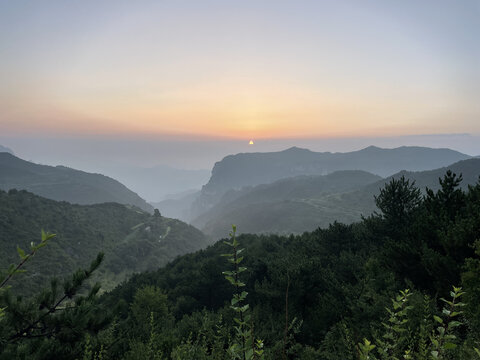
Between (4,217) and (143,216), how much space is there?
60.2m

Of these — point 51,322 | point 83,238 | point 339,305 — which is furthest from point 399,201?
point 83,238

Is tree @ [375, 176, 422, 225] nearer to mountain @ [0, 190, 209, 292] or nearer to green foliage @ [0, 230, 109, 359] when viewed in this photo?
green foliage @ [0, 230, 109, 359]

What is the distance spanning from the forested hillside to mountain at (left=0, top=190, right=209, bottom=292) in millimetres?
47881

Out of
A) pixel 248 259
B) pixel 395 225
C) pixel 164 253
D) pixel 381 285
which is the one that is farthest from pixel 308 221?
pixel 381 285

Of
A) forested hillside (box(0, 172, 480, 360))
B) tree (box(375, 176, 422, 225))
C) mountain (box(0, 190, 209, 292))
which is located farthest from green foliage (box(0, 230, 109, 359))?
mountain (box(0, 190, 209, 292))

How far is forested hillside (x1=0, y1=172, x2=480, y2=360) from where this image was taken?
15.3ft

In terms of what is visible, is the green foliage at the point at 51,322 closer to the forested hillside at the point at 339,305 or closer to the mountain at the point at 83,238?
the forested hillside at the point at 339,305

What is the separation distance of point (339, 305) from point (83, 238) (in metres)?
98.4

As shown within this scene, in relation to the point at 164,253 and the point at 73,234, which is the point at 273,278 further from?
the point at 73,234

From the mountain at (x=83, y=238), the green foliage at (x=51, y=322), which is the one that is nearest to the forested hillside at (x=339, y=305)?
the green foliage at (x=51, y=322)

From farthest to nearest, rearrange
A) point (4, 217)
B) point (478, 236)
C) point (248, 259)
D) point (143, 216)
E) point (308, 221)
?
point (308, 221) < point (143, 216) < point (4, 217) < point (248, 259) < point (478, 236)

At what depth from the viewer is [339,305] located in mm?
16734

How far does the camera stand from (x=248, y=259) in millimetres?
38375

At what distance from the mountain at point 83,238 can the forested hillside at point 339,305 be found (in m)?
47.9
